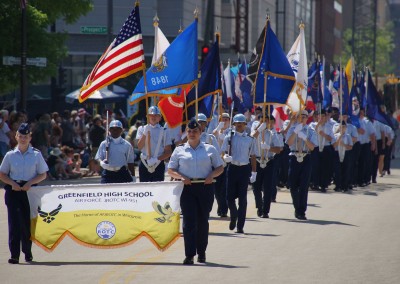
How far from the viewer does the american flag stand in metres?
17.6

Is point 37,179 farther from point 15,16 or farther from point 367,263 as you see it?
point 15,16

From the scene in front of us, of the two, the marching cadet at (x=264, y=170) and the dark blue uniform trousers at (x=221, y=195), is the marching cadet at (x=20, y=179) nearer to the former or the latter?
the dark blue uniform trousers at (x=221, y=195)

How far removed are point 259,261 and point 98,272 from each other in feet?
6.92

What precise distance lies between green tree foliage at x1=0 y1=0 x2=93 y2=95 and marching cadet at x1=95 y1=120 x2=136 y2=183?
15518mm

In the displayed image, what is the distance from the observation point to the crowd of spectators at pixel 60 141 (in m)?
28.0

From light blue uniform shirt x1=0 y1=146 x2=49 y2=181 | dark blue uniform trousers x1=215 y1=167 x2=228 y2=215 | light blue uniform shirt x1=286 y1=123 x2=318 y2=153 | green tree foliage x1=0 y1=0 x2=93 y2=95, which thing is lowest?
dark blue uniform trousers x1=215 y1=167 x2=228 y2=215

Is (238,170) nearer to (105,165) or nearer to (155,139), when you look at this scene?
(155,139)

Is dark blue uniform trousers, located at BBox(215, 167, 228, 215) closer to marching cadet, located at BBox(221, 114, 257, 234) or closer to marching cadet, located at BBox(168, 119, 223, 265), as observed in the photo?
marching cadet, located at BBox(221, 114, 257, 234)

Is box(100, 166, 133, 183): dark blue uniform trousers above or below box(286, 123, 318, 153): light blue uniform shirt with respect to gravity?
below

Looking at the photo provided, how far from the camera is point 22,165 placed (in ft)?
45.8

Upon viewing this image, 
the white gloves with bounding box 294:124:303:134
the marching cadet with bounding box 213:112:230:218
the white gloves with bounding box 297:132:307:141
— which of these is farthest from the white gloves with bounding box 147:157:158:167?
the white gloves with bounding box 294:124:303:134

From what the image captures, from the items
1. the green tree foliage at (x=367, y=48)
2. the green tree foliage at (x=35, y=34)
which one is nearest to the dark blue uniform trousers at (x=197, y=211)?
the green tree foliage at (x=35, y=34)

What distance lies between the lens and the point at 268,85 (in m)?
22.5

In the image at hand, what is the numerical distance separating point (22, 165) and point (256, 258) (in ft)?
9.92
